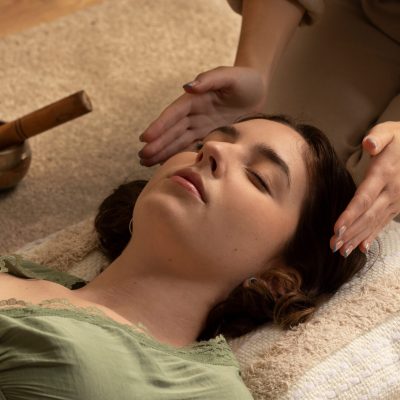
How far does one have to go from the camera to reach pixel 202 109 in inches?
58.9

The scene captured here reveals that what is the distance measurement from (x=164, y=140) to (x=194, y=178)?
31 centimetres

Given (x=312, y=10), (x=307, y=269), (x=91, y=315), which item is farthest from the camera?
(x=312, y=10)

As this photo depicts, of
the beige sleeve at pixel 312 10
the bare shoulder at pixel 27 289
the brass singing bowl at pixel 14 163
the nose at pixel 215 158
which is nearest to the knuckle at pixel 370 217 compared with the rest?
the nose at pixel 215 158

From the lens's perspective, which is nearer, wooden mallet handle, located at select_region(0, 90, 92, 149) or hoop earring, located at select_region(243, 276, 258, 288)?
hoop earring, located at select_region(243, 276, 258, 288)

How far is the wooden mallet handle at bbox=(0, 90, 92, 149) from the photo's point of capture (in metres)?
1.40

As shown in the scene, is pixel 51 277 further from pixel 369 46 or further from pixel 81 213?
pixel 369 46

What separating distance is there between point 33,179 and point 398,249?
0.91 m

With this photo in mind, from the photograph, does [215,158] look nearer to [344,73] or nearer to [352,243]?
[352,243]

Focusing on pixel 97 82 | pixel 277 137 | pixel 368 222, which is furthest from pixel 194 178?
pixel 97 82

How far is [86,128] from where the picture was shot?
1960 mm

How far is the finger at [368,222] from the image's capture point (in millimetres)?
1151

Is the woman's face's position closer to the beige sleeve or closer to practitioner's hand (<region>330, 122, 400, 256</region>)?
practitioner's hand (<region>330, 122, 400, 256</region>)

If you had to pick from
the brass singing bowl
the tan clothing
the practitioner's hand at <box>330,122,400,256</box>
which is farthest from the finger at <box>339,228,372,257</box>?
the brass singing bowl

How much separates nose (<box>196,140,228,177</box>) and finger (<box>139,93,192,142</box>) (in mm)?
257
